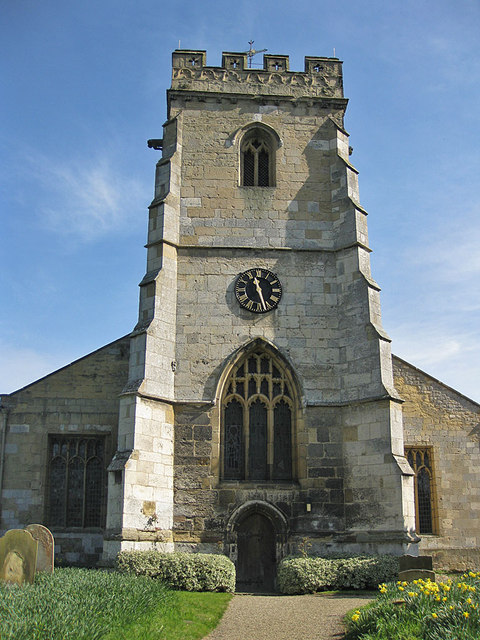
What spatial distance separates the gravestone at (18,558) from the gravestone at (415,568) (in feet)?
22.1

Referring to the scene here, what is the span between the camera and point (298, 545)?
17969 mm

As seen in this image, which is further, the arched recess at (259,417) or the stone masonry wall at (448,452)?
the stone masonry wall at (448,452)

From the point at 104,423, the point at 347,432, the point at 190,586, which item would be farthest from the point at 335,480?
the point at 104,423

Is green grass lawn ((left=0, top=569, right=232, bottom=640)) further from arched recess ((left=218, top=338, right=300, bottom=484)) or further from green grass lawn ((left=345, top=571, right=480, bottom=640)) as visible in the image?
arched recess ((left=218, top=338, right=300, bottom=484))

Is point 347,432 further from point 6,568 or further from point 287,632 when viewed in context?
point 6,568

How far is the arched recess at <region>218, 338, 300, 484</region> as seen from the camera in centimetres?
1900

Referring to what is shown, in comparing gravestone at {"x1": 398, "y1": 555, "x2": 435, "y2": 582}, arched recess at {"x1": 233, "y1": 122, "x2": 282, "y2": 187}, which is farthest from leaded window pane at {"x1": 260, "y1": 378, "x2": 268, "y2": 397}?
gravestone at {"x1": 398, "y1": 555, "x2": 435, "y2": 582}

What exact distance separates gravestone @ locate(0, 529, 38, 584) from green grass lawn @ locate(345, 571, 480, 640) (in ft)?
17.6

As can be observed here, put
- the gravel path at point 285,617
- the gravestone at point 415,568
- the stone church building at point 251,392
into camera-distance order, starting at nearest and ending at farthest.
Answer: the gravel path at point 285,617, the gravestone at point 415,568, the stone church building at point 251,392

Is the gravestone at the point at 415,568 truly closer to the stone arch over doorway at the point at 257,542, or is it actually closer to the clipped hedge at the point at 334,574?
the clipped hedge at the point at 334,574

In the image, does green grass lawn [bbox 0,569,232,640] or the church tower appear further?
the church tower

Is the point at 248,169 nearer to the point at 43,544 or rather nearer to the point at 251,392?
the point at 251,392

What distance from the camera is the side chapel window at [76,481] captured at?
66.7 ft

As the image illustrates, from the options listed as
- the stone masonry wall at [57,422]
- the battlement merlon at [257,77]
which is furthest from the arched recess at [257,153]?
the stone masonry wall at [57,422]
